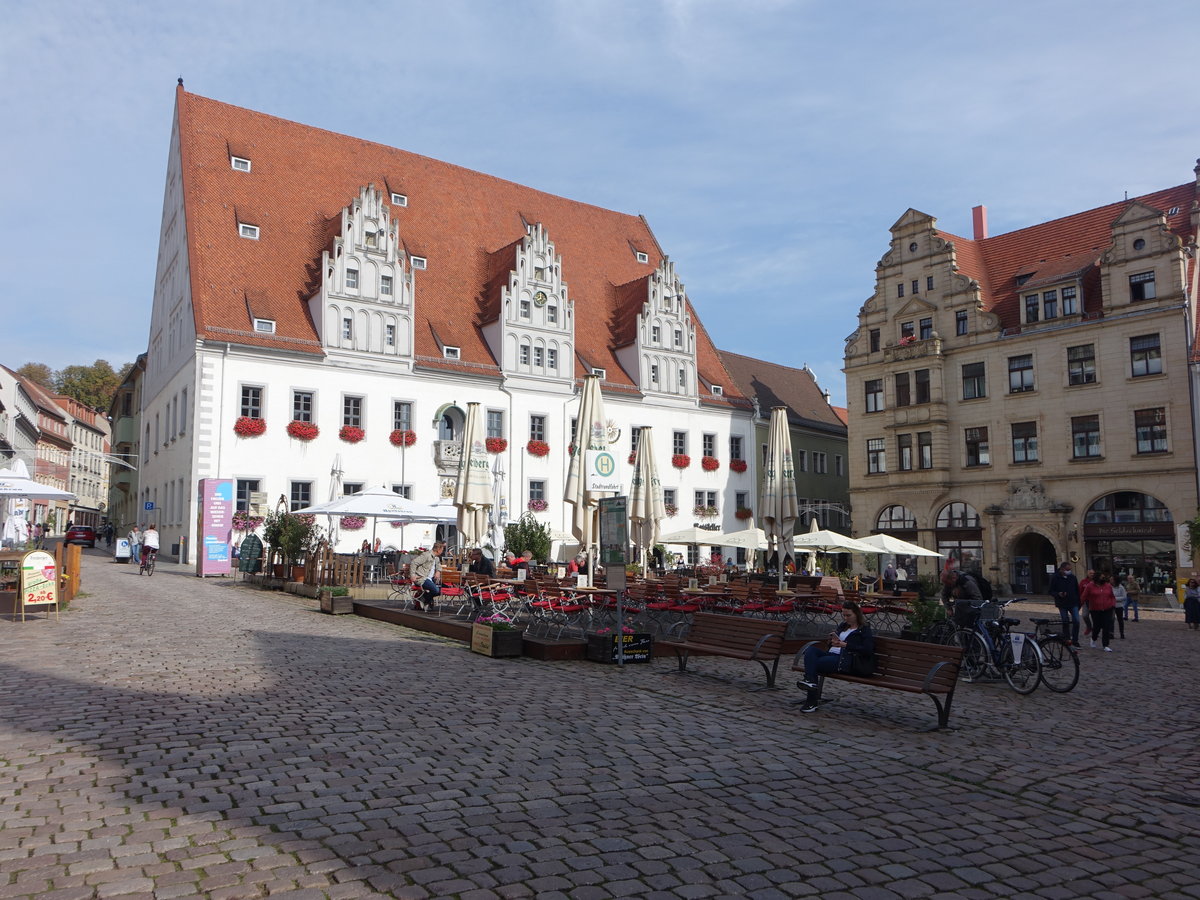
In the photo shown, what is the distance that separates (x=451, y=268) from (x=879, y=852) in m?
40.5

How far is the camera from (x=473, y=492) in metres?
24.3

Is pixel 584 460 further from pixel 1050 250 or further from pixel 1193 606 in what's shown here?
pixel 1050 250

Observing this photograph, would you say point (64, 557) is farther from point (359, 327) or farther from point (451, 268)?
point (451, 268)

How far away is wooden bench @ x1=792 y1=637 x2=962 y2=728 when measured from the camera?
873 centimetres

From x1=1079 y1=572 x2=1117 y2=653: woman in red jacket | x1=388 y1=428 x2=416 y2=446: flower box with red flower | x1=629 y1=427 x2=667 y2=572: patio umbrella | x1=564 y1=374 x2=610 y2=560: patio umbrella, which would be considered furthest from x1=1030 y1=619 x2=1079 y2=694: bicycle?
x1=388 y1=428 x2=416 y2=446: flower box with red flower

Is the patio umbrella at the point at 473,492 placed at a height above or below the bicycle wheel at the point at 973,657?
above

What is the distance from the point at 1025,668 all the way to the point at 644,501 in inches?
542

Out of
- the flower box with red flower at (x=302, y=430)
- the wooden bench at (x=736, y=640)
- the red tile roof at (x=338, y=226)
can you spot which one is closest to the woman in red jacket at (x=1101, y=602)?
the wooden bench at (x=736, y=640)

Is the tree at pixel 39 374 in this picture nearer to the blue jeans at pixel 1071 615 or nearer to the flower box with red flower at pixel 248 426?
the flower box with red flower at pixel 248 426

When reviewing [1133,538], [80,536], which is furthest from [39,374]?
[1133,538]

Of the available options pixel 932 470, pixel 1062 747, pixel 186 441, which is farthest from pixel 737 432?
pixel 1062 747

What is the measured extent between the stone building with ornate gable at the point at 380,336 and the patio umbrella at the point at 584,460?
16.9 metres

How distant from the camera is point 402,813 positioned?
5.61m

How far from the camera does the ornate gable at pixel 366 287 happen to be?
37.2 metres
